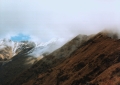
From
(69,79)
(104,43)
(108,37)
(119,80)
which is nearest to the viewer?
(119,80)

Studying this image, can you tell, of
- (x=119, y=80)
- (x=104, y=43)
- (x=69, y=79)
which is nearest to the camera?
(x=119, y=80)

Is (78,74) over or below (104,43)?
below

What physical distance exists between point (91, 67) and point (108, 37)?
41933 mm

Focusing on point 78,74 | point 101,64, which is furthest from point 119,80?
point 78,74

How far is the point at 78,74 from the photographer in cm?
16338

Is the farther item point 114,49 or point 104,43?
point 104,43

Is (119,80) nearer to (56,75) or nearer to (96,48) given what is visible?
(96,48)

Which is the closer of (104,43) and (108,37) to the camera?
(104,43)

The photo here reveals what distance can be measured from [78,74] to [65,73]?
25.6 meters

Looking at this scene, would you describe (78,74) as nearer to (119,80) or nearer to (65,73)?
(65,73)

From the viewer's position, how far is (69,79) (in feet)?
558

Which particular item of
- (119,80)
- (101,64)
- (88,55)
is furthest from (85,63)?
(119,80)

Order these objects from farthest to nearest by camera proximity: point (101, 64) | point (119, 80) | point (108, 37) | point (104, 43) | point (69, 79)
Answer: point (108, 37), point (104, 43), point (69, 79), point (101, 64), point (119, 80)

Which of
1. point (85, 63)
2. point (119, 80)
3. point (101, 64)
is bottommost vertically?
point (119, 80)
